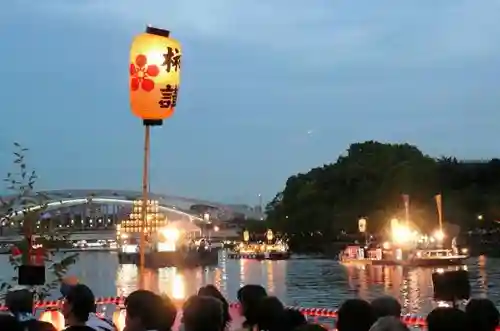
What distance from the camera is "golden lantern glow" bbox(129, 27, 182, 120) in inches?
425

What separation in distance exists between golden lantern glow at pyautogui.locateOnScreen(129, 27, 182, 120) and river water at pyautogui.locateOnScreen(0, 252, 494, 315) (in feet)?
43.9

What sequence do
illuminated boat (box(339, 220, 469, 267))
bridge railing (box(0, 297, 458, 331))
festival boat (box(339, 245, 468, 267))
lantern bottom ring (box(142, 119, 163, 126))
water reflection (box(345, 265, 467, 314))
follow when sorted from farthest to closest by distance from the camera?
illuminated boat (box(339, 220, 469, 267)) < festival boat (box(339, 245, 468, 267)) < water reflection (box(345, 265, 467, 314)) < lantern bottom ring (box(142, 119, 163, 126)) < bridge railing (box(0, 297, 458, 331))

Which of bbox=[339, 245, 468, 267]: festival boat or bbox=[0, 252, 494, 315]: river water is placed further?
bbox=[339, 245, 468, 267]: festival boat

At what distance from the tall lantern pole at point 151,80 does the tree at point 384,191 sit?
4302 centimetres

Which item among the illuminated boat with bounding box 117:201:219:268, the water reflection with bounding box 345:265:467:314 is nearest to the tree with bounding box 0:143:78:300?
the water reflection with bounding box 345:265:467:314

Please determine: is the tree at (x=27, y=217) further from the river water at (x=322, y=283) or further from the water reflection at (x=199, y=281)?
the water reflection at (x=199, y=281)

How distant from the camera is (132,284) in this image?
40.9 metres

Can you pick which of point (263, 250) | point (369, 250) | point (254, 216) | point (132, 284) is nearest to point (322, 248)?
point (263, 250)

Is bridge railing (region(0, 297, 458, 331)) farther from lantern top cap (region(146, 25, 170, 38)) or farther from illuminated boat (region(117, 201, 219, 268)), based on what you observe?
illuminated boat (region(117, 201, 219, 268))

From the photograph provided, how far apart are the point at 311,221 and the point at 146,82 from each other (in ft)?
192

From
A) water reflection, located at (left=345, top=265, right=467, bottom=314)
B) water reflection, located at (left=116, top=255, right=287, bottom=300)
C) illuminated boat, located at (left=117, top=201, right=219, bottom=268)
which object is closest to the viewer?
water reflection, located at (left=345, top=265, right=467, bottom=314)

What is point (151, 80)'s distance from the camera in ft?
35.6

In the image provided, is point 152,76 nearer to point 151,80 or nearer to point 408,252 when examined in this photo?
point 151,80

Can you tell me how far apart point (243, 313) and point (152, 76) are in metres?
5.78
